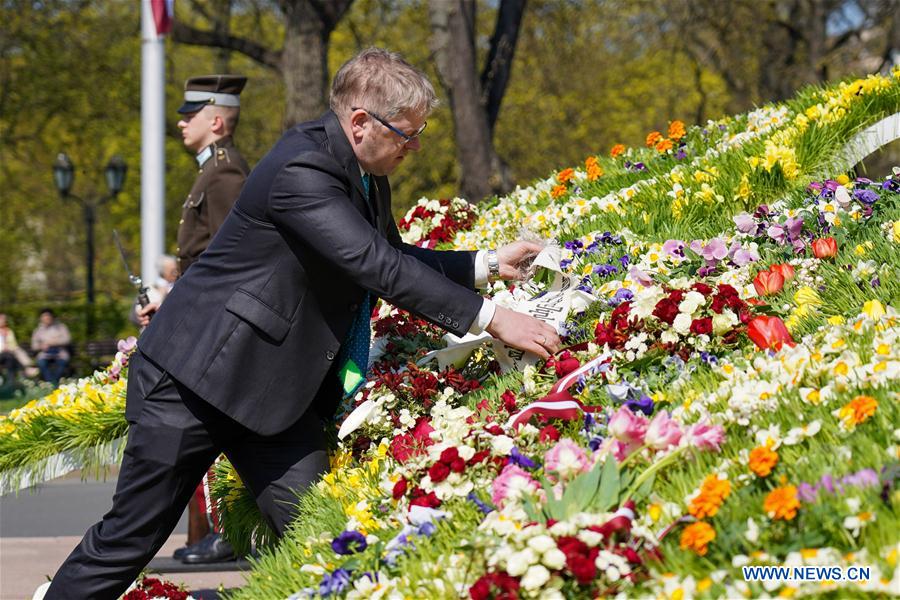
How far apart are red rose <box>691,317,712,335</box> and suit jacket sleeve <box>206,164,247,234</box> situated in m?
3.07

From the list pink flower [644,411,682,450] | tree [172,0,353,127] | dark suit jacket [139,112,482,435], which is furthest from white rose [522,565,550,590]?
tree [172,0,353,127]

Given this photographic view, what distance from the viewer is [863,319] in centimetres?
339

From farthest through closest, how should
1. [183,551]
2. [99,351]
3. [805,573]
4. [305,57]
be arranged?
1. [99,351]
2. [305,57]
3. [183,551]
4. [805,573]

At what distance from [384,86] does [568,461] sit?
141cm

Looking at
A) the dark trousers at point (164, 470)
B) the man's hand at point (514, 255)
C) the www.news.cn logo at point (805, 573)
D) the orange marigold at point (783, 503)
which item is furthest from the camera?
the man's hand at point (514, 255)

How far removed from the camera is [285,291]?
3.63 metres

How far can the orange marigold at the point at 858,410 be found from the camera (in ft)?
8.94

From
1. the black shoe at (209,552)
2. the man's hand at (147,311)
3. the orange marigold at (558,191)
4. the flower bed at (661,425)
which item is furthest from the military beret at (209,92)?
the black shoe at (209,552)

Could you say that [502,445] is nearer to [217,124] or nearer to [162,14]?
[217,124]

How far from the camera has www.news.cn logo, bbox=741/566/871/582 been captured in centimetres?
233

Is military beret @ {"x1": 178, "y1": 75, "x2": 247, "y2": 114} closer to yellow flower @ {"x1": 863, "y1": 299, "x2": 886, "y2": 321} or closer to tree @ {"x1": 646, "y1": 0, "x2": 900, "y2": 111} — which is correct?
yellow flower @ {"x1": 863, "y1": 299, "x2": 886, "y2": 321}

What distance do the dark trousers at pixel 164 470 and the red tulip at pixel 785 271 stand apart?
1752 mm

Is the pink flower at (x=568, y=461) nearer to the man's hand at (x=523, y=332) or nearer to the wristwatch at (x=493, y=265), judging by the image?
the man's hand at (x=523, y=332)

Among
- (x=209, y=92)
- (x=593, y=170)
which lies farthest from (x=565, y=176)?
(x=209, y=92)
